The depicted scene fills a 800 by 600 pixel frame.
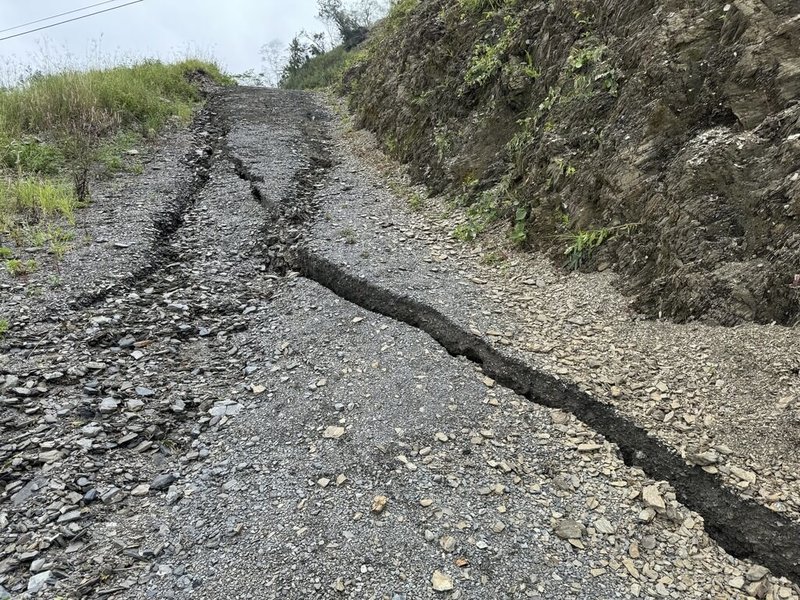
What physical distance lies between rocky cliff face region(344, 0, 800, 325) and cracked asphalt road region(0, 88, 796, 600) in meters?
1.41

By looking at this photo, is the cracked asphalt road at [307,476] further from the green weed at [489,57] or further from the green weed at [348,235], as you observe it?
the green weed at [489,57]

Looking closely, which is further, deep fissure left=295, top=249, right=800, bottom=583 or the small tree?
the small tree

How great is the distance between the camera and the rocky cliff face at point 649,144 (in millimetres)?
3285

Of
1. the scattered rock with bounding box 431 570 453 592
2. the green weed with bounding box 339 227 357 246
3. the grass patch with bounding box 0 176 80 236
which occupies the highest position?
the grass patch with bounding box 0 176 80 236

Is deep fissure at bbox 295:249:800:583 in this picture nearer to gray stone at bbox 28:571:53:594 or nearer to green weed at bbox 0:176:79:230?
gray stone at bbox 28:571:53:594

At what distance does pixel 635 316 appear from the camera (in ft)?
12.1

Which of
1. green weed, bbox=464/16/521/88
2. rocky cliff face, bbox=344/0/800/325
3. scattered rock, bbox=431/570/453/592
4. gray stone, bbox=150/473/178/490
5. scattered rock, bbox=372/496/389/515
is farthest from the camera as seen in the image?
green weed, bbox=464/16/521/88

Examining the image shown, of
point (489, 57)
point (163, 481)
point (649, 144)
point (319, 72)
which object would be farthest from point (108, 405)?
point (319, 72)

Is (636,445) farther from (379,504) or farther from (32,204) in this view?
(32,204)

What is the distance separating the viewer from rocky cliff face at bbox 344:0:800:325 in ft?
10.8

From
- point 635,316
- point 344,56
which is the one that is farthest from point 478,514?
point 344,56

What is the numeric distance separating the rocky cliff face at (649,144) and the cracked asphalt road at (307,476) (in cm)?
141

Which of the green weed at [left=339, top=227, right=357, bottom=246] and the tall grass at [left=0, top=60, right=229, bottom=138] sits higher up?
the tall grass at [left=0, top=60, right=229, bottom=138]

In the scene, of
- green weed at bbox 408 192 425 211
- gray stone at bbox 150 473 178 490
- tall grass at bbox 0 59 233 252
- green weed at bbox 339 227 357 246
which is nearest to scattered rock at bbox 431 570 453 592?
gray stone at bbox 150 473 178 490
